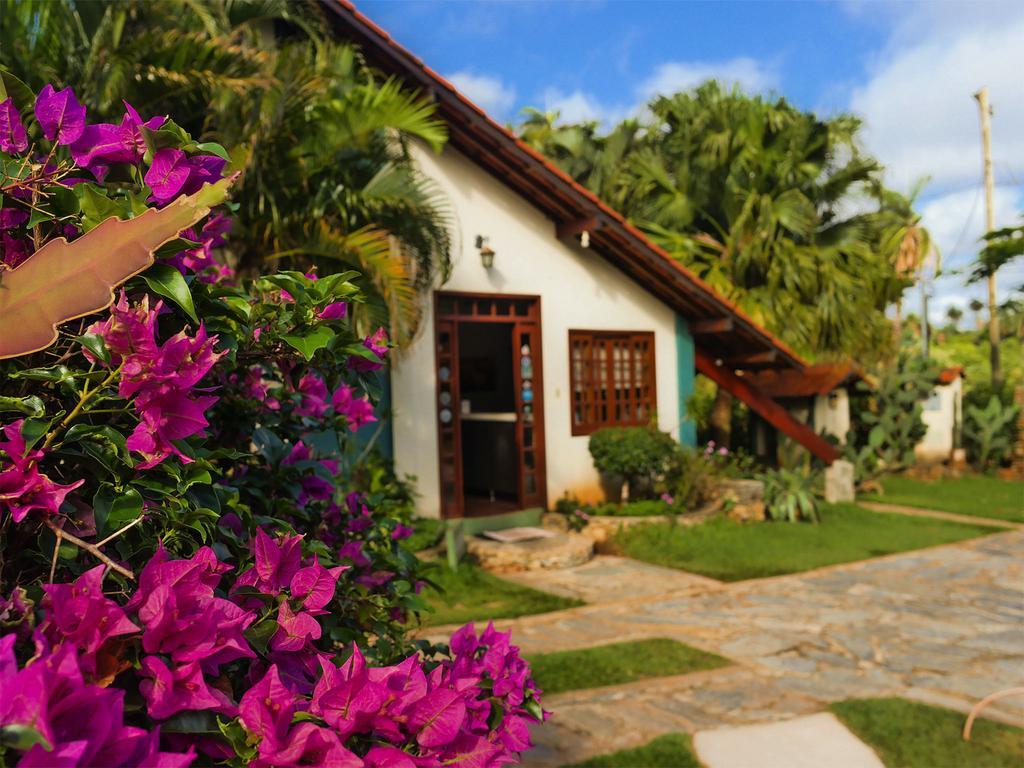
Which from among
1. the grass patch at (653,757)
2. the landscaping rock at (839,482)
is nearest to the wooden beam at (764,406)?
the landscaping rock at (839,482)

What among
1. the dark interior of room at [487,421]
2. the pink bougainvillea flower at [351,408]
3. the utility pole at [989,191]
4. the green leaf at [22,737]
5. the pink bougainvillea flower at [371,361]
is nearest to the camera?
the green leaf at [22,737]

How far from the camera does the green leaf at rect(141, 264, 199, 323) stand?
3.40 ft

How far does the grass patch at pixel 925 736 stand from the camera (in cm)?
394

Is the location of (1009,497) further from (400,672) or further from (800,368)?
(400,672)

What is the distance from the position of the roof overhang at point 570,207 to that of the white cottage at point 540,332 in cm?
2

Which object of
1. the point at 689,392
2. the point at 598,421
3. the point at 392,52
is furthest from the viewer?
the point at 689,392

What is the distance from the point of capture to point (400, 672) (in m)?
1.12

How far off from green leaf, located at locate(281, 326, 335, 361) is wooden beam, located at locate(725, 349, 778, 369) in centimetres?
1091

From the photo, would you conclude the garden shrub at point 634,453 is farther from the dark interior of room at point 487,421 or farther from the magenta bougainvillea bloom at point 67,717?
the magenta bougainvillea bloom at point 67,717

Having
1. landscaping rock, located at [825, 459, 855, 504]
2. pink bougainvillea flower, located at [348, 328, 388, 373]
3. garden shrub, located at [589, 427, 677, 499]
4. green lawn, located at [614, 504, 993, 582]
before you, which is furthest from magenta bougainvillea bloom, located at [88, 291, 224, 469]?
landscaping rock, located at [825, 459, 855, 504]

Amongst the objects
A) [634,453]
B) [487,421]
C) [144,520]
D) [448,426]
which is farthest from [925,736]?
[487,421]

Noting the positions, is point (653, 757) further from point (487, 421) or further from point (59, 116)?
point (487, 421)

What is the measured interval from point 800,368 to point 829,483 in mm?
1782

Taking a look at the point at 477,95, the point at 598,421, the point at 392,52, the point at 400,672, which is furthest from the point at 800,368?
the point at 400,672
